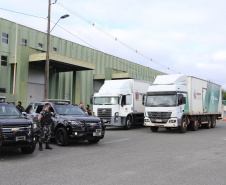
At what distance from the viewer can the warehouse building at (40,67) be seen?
26000 mm

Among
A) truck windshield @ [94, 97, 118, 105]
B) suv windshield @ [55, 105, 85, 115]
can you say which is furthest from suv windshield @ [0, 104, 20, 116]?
truck windshield @ [94, 97, 118, 105]

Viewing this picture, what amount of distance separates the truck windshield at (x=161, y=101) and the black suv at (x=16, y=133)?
9659 millimetres

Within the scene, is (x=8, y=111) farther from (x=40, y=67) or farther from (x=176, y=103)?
(x=40, y=67)

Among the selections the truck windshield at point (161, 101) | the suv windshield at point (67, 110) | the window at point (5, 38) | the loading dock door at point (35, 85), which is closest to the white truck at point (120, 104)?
the truck windshield at point (161, 101)

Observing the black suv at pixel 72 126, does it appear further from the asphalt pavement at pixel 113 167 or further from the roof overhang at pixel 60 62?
the roof overhang at pixel 60 62

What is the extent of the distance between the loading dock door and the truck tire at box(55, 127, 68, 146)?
782 inches

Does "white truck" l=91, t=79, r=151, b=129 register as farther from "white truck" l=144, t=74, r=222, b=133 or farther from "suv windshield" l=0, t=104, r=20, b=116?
"suv windshield" l=0, t=104, r=20, b=116

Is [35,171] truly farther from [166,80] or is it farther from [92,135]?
[166,80]

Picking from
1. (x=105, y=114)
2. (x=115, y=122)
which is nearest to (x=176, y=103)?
(x=115, y=122)

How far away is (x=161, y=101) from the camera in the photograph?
16.6 metres

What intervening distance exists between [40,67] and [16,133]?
23.4 meters

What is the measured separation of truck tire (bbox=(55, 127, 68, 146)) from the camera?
1034 cm

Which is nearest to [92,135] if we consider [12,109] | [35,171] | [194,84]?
[12,109]

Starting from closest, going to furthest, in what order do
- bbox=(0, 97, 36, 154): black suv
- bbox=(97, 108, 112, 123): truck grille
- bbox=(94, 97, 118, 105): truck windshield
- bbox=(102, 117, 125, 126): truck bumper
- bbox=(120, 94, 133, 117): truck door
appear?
bbox=(0, 97, 36, 154): black suv, bbox=(102, 117, 125, 126): truck bumper, bbox=(97, 108, 112, 123): truck grille, bbox=(120, 94, 133, 117): truck door, bbox=(94, 97, 118, 105): truck windshield
